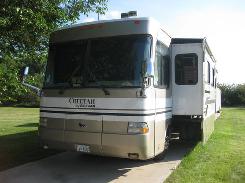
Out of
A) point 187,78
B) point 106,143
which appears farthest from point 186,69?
point 106,143

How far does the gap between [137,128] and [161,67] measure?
1.89 m

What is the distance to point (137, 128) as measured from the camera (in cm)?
761

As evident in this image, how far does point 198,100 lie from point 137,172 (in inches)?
107

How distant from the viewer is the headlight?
7.57m

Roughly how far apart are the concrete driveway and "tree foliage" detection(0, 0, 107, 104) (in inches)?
79.7

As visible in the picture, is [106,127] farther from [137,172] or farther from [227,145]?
[227,145]

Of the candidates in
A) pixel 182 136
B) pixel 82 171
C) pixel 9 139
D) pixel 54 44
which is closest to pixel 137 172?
pixel 82 171

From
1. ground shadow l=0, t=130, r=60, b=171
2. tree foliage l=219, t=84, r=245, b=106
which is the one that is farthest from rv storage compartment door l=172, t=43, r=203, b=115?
tree foliage l=219, t=84, r=245, b=106

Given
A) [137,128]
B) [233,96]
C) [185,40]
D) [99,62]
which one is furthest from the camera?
[233,96]

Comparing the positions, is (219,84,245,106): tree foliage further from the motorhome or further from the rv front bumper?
the rv front bumper

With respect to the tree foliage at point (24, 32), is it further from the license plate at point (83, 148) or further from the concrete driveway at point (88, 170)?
the license plate at point (83, 148)

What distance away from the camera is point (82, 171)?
8.59 meters

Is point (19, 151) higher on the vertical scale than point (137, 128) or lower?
lower

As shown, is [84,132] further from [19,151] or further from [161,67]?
[19,151]
